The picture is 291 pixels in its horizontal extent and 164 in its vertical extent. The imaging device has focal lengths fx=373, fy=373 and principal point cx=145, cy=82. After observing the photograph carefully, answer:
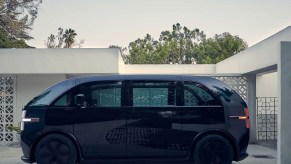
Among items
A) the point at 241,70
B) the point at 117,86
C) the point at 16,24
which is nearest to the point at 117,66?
the point at 241,70

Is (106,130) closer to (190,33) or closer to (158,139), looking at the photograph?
(158,139)

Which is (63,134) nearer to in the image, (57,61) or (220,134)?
(220,134)

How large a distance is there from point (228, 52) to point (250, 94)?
98.2 ft

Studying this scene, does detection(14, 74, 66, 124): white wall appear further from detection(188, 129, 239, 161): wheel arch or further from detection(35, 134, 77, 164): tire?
detection(188, 129, 239, 161): wheel arch

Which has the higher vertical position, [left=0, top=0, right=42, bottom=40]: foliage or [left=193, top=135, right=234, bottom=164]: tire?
[left=0, top=0, right=42, bottom=40]: foliage

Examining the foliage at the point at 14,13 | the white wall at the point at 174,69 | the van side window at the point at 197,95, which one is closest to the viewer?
the van side window at the point at 197,95

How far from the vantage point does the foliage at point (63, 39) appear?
156 feet

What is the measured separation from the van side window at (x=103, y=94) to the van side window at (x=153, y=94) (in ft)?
1.05

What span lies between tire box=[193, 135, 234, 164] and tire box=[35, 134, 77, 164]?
2301 mm

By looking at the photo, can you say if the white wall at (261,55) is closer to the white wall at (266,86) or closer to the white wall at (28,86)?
the white wall at (266,86)

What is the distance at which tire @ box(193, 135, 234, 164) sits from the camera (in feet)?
22.8

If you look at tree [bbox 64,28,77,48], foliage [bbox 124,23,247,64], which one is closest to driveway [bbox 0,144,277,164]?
foliage [bbox 124,23,247,64]

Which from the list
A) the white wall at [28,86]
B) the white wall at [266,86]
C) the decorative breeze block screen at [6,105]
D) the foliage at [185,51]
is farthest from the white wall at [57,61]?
the foliage at [185,51]

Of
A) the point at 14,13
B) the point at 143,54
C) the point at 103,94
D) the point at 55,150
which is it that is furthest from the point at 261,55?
the point at 143,54
